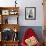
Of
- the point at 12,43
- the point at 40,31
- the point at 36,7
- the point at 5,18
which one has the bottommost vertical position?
the point at 12,43

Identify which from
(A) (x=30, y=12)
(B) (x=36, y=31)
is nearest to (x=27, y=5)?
(A) (x=30, y=12)

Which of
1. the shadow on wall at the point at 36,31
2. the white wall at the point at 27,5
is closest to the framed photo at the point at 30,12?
the white wall at the point at 27,5

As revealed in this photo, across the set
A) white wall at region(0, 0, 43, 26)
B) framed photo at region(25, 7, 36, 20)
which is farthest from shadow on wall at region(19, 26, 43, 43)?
framed photo at region(25, 7, 36, 20)

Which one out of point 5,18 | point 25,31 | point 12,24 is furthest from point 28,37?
point 5,18

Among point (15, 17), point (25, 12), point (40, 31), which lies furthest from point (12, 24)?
point (40, 31)

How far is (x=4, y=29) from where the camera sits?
5871 millimetres

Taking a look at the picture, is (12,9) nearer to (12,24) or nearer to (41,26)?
(12,24)

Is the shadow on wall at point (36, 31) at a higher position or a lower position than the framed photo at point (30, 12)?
lower

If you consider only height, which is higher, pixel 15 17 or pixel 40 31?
pixel 15 17

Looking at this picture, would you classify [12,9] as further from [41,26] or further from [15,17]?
[41,26]

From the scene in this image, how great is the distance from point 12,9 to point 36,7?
92 centimetres

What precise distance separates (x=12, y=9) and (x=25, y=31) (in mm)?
955

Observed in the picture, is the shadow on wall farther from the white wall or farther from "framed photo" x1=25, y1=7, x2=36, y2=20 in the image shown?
"framed photo" x1=25, y1=7, x2=36, y2=20

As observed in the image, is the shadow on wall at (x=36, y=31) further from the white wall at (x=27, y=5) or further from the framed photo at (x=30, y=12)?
the framed photo at (x=30, y=12)
